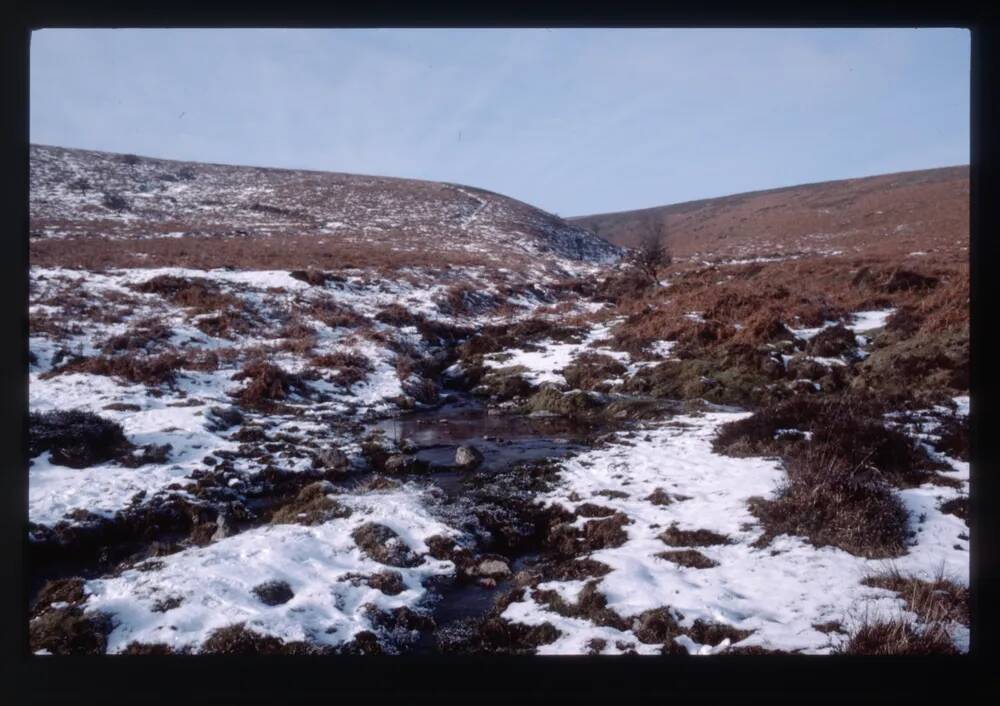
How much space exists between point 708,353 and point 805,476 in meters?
8.04

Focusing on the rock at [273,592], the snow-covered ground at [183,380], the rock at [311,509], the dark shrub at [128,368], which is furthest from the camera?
the dark shrub at [128,368]

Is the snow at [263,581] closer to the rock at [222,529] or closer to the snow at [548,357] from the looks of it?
the rock at [222,529]

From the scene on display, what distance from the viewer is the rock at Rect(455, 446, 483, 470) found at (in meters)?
8.74

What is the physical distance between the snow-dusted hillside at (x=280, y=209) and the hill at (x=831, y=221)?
10761 mm

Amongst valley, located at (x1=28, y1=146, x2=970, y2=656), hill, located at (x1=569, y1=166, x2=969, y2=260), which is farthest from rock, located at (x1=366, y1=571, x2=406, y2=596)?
hill, located at (x1=569, y1=166, x2=969, y2=260)

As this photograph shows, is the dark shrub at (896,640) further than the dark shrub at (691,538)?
No

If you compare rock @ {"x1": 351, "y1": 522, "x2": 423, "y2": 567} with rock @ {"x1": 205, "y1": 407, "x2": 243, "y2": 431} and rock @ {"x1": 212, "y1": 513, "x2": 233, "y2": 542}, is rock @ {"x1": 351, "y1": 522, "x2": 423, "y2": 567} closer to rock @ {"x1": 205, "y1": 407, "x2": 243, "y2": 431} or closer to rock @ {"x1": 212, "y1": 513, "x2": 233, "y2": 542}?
rock @ {"x1": 212, "y1": 513, "x2": 233, "y2": 542}

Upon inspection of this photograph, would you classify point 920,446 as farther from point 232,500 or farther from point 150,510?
→ point 150,510

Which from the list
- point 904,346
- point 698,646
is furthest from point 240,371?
point 904,346

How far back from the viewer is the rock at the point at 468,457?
8.74 m

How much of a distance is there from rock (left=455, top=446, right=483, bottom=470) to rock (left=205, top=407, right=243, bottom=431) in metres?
4.15

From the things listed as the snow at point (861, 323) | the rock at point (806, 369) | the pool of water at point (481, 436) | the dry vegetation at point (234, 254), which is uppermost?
the dry vegetation at point (234, 254)

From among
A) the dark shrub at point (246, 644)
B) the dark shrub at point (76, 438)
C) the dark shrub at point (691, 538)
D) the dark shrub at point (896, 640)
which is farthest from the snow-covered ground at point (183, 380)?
the dark shrub at point (896, 640)

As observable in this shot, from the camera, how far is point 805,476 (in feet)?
20.5
